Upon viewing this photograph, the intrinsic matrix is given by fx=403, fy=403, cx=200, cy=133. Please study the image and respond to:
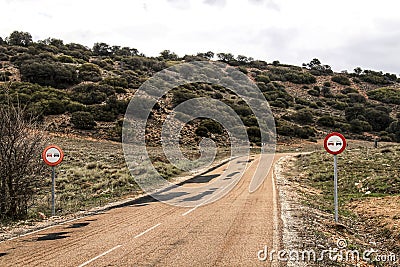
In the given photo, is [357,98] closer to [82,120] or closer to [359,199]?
[82,120]

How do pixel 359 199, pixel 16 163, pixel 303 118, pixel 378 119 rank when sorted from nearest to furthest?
pixel 16 163
pixel 359 199
pixel 303 118
pixel 378 119

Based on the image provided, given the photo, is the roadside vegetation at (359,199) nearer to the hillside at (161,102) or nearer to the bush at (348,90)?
the hillside at (161,102)

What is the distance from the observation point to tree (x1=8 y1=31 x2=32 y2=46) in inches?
3273

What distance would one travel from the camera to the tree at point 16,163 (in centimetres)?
1299

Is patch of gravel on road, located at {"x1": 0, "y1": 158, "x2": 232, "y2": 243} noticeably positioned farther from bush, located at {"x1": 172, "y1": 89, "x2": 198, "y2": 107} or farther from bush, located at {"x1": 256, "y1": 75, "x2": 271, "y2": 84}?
bush, located at {"x1": 256, "y1": 75, "x2": 271, "y2": 84}

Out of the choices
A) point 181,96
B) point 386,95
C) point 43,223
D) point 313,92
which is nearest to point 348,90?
point 386,95

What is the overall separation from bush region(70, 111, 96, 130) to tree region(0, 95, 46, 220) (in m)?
32.6

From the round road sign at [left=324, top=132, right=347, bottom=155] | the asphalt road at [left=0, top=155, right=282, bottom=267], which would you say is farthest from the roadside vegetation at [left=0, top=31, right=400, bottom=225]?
the round road sign at [left=324, top=132, right=347, bottom=155]

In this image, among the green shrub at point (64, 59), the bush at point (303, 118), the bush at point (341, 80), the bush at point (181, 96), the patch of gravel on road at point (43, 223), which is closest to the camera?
the patch of gravel on road at point (43, 223)

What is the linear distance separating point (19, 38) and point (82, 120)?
48626 millimetres

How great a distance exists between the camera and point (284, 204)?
14094 millimetres

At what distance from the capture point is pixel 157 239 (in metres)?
9.04

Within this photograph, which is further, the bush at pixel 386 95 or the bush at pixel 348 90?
the bush at pixel 348 90

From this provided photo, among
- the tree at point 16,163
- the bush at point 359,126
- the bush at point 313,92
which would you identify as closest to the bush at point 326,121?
the bush at point 359,126
